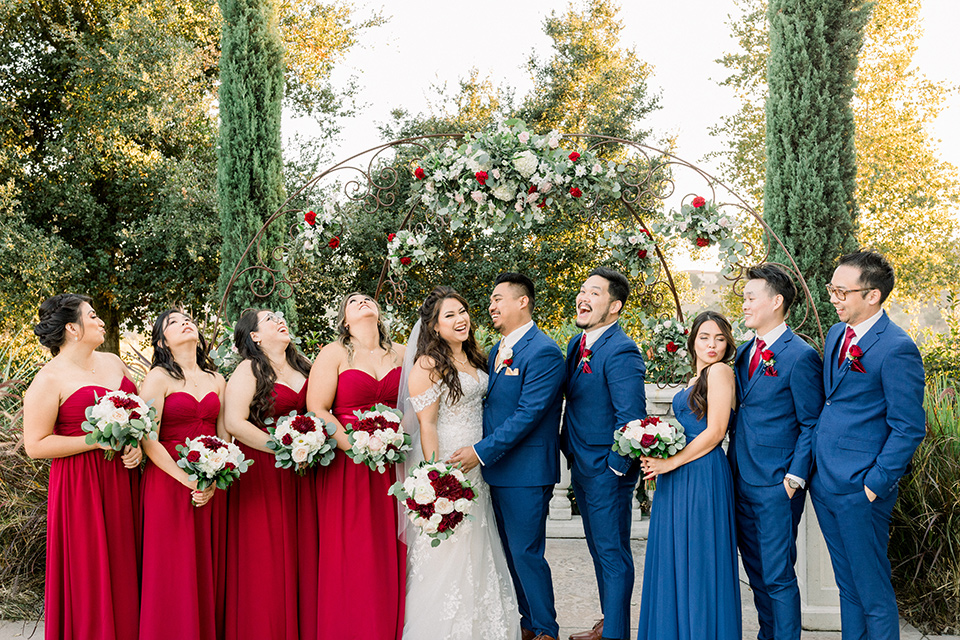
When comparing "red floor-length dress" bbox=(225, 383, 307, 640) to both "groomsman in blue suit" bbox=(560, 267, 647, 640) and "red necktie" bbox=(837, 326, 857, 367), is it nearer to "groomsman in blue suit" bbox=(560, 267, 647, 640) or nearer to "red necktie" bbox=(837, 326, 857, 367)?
"groomsman in blue suit" bbox=(560, 267, 647, 640)

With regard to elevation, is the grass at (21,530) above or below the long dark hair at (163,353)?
below

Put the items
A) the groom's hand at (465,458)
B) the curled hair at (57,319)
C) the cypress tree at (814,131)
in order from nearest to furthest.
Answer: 1. the curled hair at (57,319)
2. the groom's hand at (465,458)
3. the cypress tree at (814,131)

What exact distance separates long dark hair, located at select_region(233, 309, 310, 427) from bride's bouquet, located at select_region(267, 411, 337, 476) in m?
0.21

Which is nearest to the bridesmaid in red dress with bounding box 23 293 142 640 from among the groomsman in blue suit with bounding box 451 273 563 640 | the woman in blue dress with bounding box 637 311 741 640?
the groomsman in blue suit with bounding box 451 273 563 640

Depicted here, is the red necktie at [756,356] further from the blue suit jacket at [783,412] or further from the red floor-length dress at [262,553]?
the red floor-length dress at [262,553]

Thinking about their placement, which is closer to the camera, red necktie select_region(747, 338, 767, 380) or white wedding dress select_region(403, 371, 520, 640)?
red necktie select_region(747, 338, 767, 380)

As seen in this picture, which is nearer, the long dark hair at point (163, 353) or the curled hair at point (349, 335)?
the long dark hair at point (163, 353)

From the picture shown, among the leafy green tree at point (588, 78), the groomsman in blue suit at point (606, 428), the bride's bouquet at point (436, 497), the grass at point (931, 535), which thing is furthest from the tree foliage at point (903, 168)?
the bride's bouquet at point (436, 497)

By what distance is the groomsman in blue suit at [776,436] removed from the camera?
3582 millimetres

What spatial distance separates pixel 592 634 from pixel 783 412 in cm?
194

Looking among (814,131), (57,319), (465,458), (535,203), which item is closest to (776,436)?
(465,458)

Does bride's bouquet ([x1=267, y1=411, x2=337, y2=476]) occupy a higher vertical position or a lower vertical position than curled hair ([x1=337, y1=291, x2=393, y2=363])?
lower

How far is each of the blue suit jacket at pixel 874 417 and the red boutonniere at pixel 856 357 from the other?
19 mm

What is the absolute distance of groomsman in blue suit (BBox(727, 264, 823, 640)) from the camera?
3.58 m
